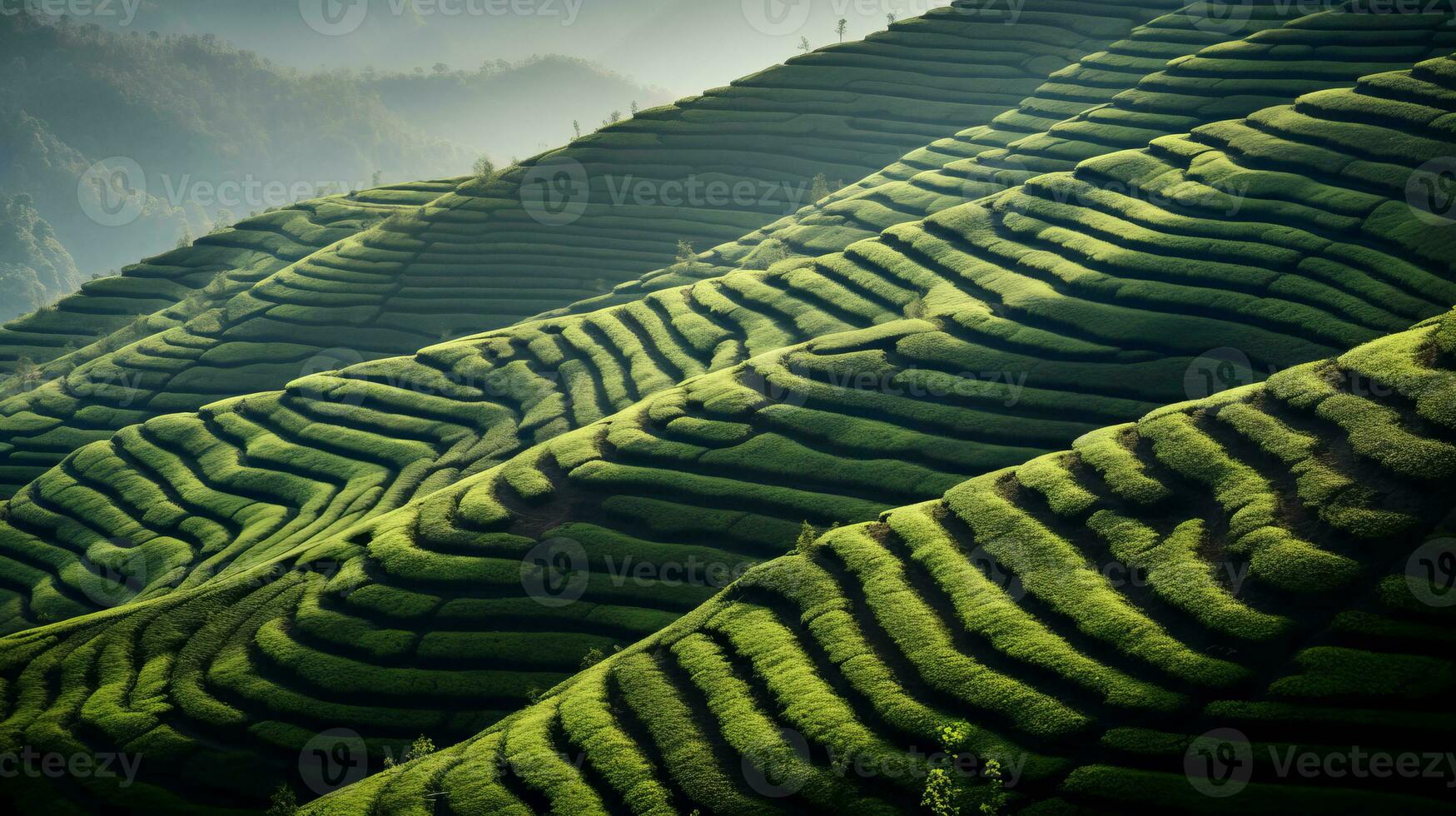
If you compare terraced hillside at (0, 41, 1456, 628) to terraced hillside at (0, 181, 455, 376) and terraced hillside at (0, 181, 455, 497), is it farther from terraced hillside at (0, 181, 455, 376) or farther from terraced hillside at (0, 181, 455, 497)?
terraced hillside at (0, 181, 455, 376)

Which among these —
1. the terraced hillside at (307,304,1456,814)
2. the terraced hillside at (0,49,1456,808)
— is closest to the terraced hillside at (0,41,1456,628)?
the terraced hillside at (0,49,1456,808)

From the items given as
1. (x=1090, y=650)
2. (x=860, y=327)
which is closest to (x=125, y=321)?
(x=860, y=327)

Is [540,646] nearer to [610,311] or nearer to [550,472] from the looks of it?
[550,472]

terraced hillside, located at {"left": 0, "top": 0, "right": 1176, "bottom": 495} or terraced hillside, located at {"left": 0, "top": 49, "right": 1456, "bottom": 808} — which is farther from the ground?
terraced hillside, located at {"left": 0, "top": 0, "right": 1176, "bottom": 495}

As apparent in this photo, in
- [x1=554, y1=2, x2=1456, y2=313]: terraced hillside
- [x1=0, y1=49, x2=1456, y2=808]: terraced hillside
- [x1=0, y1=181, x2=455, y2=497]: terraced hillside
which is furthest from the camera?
[x1=0, y1=181, x2=455, y2=497]: terraced hillside

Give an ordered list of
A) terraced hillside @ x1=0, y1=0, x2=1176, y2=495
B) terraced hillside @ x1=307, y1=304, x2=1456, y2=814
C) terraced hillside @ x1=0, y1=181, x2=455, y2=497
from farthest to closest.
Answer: terraced hillside @ x1=0, y1=0, x2=1176, y2=495
terraced hillside @ x1=0, y1=181, x2=455, y2=497
terraced hillside @ x1=307, y1=304, x2=1456, y2=814

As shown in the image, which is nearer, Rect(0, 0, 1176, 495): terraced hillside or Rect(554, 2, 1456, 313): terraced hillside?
Rect(554, 2, 1456, 313): terraced hillside
